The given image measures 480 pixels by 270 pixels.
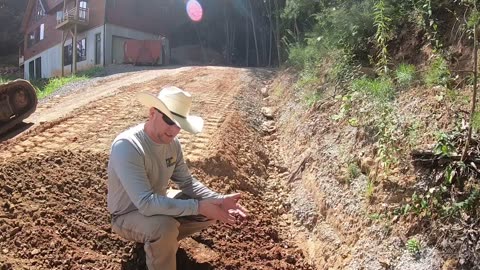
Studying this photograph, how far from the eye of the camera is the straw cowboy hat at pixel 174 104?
2.90m

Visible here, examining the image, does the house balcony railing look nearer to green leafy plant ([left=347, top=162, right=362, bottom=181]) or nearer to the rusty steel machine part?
the rusty steel machine part

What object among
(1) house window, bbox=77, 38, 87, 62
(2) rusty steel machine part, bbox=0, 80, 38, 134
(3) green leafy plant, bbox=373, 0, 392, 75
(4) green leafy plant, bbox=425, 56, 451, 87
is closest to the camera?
(4) green leafy plant, bbox=425, 56, 451, 87

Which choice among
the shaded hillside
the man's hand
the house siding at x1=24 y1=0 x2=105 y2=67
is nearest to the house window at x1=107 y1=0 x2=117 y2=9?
the house siding at x1=24 y1=0 x2=105 y2=67

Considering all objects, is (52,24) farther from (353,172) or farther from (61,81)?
(353,172)

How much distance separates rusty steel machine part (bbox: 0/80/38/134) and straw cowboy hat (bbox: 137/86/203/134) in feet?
16.4

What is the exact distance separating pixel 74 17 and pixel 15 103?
17367 mm

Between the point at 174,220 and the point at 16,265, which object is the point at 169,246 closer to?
the point at 174,220

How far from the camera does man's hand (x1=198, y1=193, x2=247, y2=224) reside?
9.39ft

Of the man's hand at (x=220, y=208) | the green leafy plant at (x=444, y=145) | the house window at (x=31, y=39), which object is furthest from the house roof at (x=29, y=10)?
the green leafy plant at (x=444, y=145)

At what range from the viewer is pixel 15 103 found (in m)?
7.58

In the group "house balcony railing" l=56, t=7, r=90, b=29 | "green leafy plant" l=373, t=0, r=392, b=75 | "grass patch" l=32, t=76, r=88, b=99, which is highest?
"house balcony railing" l=56, t=7, r=90, b=29

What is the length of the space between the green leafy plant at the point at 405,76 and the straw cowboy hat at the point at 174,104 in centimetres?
226

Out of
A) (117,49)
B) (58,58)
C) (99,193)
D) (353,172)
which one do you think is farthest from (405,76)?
(58,58)

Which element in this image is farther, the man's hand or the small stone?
the small stone
